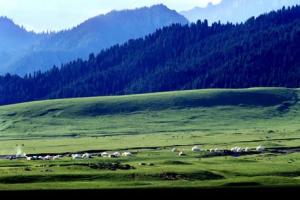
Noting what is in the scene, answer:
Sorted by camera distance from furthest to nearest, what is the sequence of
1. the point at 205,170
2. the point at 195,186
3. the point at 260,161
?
the point at 260,161, the point at 205,170, the point at 195,186

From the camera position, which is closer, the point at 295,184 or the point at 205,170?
the point at 295,184

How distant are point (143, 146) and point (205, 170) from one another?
217ft

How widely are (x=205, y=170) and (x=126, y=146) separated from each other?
224 ft

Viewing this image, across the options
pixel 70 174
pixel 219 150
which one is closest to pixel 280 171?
pixel 70 174

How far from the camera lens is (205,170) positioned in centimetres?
10831

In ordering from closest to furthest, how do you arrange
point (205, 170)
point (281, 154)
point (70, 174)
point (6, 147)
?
1. point (70, 174)
2. point (205, 170)
3. point (281, 154)
4. point (6, 147)

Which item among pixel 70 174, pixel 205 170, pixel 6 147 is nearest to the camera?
pixel 70 174

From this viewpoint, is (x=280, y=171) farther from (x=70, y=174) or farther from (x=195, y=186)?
(x=70, y=174)

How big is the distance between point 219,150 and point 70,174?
54890mm

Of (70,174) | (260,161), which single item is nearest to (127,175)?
(70,174)

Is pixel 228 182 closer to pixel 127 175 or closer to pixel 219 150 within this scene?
pixel 127 175

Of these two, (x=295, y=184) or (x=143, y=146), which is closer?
(x=295, y=184)

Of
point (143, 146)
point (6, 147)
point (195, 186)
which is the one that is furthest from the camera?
point (6, 147)

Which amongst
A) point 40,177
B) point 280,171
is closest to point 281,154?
point 280,171
